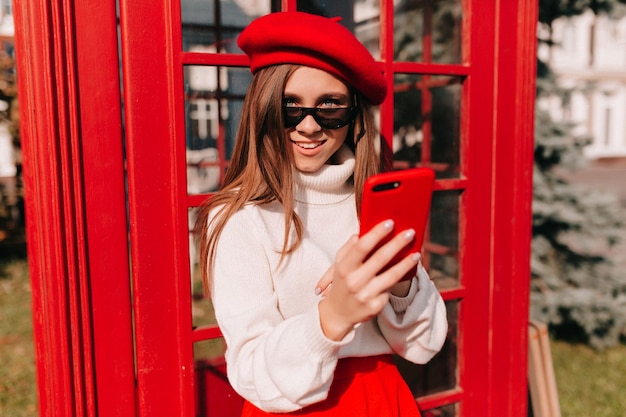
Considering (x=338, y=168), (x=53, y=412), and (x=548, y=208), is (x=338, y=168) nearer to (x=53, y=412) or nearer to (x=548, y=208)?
(x=53, y=412)

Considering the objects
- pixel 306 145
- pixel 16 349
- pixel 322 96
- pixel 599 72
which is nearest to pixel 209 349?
pixel 306 145

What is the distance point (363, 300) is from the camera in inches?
38.5

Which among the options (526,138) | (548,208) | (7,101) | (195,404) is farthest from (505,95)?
(7,101)

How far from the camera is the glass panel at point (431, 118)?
207cm

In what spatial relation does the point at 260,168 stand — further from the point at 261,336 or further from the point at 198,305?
the point at 198,305

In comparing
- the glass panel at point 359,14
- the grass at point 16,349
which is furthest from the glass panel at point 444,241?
the grass at point 16,349

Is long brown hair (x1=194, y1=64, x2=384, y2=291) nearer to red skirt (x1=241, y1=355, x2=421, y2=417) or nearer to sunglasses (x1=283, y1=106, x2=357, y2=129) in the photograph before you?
sunglasses (x1=283, y1=106, x2=357, y2=129)

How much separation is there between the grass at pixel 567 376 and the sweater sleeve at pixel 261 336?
9.09 feet

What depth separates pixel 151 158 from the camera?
1467 mm

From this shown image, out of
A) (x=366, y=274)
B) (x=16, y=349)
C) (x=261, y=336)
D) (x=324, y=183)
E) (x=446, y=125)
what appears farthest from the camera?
(x=16, y=349)

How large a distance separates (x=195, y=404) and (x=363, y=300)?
88 centimetres

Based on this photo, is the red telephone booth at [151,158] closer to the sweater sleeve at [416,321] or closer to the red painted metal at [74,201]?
the red painted metal at [74,201]

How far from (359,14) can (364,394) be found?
4.18 feet

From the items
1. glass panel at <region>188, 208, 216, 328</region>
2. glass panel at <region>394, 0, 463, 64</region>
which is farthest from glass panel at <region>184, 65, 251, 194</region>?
glass panel at <region>394, 0, 463, 64</region>
